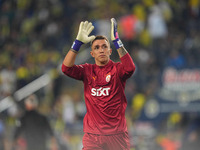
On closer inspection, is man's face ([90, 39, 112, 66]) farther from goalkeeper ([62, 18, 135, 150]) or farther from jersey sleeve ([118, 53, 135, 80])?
jersey sleeve ([118, 53, 135, 80])

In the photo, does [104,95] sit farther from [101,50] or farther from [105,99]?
[101,50]

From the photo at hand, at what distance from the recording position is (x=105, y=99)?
488 cm

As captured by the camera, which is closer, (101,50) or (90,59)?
(101,50)

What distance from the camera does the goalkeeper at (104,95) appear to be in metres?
4.84

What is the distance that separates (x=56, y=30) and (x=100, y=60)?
9.09m

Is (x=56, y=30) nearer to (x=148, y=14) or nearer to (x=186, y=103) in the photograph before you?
(x=148, y=14)

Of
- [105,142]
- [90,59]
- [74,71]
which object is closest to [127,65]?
[74,71]

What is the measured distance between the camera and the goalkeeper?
4.84 meters

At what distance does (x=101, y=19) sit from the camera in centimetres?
1272

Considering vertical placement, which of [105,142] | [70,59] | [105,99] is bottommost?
[105,142]

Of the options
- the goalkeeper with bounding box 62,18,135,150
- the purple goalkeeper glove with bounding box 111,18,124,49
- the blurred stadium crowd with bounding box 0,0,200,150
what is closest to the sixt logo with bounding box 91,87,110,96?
the goalkeeper with bounding box 62,18,135,150

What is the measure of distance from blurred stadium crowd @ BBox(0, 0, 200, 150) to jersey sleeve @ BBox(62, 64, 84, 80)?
4.74m

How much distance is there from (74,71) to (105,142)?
87cm

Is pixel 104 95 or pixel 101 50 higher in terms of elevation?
pixel 101 50
